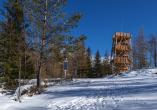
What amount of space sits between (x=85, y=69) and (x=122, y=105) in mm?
56631

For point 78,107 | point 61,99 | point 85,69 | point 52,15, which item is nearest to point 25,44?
point 52,15

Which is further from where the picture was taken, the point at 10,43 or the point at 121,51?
the point at 121,51

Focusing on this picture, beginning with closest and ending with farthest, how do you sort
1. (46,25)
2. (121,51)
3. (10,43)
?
(46,25), (10,43), (121,51)

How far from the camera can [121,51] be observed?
56.7 meters

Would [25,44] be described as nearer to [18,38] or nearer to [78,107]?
[18,38]

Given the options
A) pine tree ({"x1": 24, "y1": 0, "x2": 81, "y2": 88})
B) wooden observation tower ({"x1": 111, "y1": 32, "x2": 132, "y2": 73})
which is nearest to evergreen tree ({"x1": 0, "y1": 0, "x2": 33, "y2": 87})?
pine tree ({"x1": 24, "y1": 0, "x2": 81, "y2": 88})

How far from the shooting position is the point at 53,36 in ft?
91.2

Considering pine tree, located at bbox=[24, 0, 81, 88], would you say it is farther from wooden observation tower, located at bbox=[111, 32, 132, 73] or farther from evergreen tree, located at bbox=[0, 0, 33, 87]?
wooden observation tower, located at bbox=[111, 32, 132, 73]

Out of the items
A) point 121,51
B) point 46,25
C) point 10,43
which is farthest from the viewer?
point 121,51

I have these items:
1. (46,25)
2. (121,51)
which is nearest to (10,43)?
(46,25)

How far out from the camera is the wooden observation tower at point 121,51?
56.5 m

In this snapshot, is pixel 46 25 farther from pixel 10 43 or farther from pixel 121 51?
pixel 121 51

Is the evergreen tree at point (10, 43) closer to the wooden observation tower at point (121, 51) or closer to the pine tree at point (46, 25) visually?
the pine tree at point (46, 25)

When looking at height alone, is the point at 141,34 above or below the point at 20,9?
above
